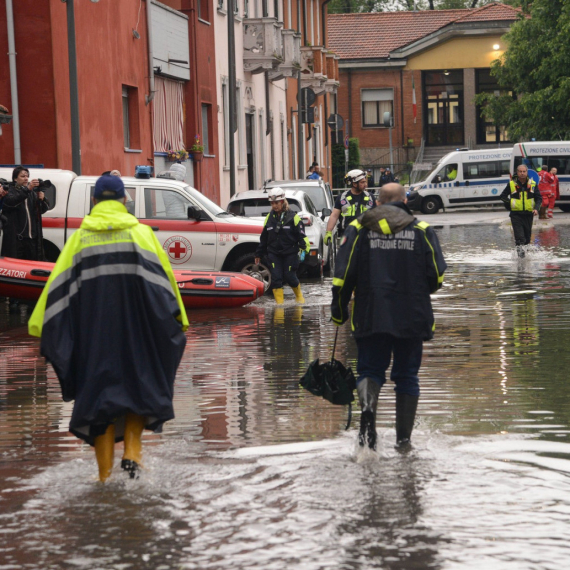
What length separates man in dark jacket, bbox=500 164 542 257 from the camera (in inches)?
894

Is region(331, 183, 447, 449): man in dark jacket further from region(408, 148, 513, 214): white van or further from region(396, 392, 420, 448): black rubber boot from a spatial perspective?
region(408, 148, 513, 214): white van

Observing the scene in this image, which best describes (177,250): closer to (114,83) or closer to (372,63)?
(114,83)

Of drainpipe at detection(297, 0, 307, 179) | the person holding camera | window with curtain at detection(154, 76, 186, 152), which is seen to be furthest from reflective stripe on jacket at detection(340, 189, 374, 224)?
drainpipe at detection(297, 0, 307, 179)

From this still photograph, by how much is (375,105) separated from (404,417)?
61.4 metres

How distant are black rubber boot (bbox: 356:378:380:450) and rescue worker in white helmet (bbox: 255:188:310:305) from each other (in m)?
8.64

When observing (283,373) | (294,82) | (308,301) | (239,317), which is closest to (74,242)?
(283,373)

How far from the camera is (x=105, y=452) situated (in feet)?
21.6

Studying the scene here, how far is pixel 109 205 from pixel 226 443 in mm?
1770

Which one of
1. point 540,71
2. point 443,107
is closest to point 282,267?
point 540,71

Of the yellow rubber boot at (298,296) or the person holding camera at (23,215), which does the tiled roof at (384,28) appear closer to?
the yellow rubber boot at (298,296)

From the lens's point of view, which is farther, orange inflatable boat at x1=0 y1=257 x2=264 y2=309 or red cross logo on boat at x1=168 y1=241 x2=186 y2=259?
red cross logo on boat at x1=168 y1=241 x2=186 y2=259

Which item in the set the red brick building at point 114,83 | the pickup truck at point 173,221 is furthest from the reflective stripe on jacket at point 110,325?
the red brick building at point 114,83

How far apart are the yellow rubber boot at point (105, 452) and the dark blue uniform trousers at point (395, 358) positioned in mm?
1516

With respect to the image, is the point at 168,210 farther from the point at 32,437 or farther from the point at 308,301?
the point at 32,437
